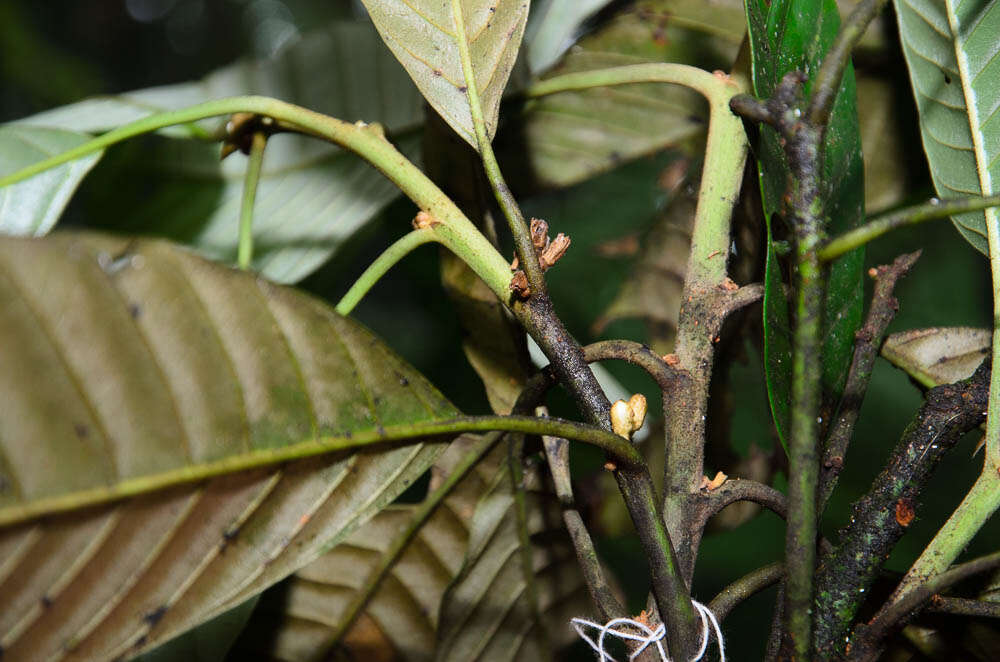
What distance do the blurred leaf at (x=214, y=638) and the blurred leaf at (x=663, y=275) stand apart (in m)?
0.54

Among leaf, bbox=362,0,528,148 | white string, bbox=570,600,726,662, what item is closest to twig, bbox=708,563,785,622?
white string, bbox=570,600,726,662

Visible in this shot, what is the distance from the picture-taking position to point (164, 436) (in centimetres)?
41

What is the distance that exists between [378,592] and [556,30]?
2.29ft

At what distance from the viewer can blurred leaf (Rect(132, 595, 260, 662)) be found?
688 mm

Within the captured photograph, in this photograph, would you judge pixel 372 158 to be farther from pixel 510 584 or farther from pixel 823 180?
pixel 510 584

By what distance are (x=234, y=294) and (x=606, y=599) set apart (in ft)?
0.98

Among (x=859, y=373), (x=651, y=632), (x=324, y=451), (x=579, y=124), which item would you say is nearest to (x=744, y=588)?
(x=651, y=632)

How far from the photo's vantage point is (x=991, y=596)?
21.3 inches

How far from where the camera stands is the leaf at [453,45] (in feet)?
1.84

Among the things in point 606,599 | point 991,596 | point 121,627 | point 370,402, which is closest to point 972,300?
point 991,596

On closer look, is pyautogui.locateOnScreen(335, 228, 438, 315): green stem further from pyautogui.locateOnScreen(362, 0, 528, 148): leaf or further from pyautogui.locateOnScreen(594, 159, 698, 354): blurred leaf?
pyautogui.locateOnScreen(594, 159, 698, 354): blurred leaf

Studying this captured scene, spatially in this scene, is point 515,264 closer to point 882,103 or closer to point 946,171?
point 946,171

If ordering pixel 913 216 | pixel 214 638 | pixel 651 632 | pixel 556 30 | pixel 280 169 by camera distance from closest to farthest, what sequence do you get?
pixel 913 216 < pixel 651 632 < pixel 214 638 < pixel 280 169 < pixel 556 30

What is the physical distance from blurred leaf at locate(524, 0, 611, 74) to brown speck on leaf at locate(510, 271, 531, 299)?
1.78 feet
